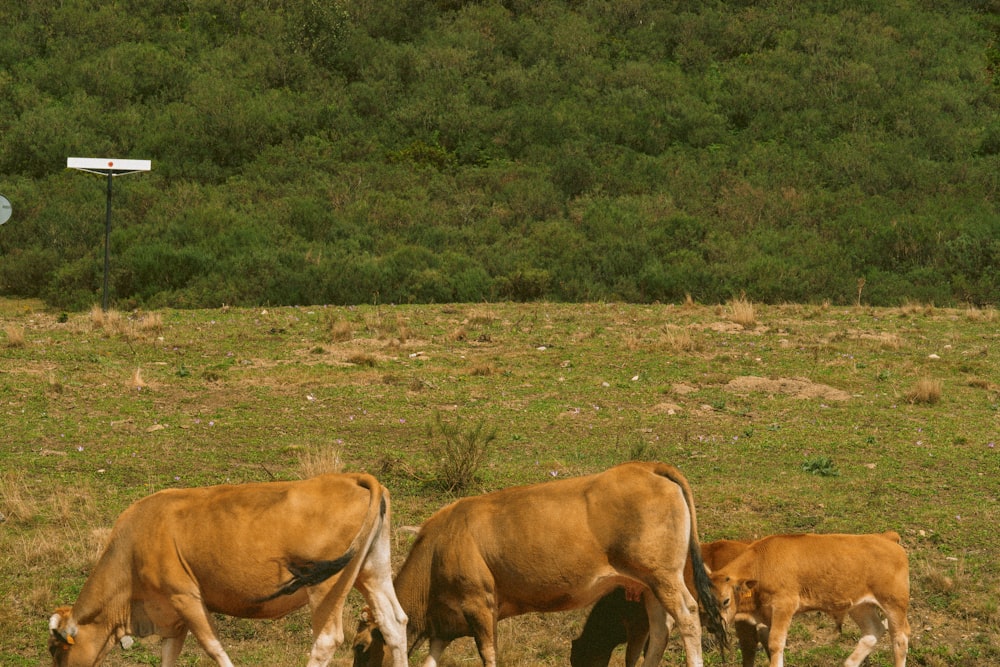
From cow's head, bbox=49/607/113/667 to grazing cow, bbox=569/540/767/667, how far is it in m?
3.40

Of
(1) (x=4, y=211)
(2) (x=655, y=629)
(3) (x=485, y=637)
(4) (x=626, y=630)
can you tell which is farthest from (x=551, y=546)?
(1) (x=4, y=211)

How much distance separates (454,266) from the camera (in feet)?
105

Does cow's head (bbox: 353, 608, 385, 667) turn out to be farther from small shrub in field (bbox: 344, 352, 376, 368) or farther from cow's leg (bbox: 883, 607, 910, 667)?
small shrub in field (bbox: 344, 352, 376, 368)

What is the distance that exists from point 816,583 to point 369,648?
3306 mm

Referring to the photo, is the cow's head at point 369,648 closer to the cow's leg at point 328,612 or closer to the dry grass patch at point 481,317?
the cow's leg at point 328,612

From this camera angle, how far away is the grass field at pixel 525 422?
34.1 feet

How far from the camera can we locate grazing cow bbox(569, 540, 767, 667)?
895cm

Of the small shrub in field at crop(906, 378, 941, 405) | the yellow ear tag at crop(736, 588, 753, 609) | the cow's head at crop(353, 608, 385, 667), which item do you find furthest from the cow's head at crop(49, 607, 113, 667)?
the small shrub in field at crop(906, 378, 941, 405)

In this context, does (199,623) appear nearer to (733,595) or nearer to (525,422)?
(733,595)

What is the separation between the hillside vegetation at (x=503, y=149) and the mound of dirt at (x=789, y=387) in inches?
487

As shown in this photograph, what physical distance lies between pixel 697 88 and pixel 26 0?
28208 mm

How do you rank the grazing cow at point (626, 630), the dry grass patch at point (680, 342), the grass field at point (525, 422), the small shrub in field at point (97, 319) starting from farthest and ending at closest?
the small shrub in field at point (97, 319) → the dry grass patch at point (680, 342) → the grass field at point (525, 422) → the grazing cow at point (626, 630)

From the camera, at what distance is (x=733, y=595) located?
28.6 ft

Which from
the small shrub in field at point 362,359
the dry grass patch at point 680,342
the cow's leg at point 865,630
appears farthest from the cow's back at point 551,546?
the dry grass patch at point 680,342
